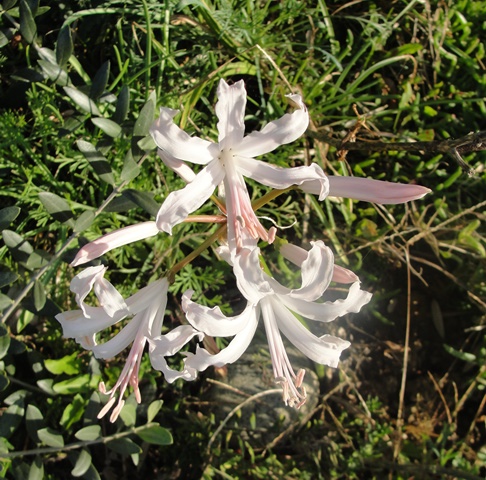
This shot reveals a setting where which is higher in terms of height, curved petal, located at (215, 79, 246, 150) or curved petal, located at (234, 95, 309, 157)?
curved petal, located at (215, 79, 246, 150)

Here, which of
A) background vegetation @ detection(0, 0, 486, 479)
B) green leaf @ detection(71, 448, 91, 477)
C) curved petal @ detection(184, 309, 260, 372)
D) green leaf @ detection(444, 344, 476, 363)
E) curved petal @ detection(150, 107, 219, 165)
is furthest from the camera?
green leaf @ detection(444, 344, 476, 363)

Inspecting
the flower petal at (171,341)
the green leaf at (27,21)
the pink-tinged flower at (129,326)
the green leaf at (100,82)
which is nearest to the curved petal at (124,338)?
the pink-tinged flower at (129,326)

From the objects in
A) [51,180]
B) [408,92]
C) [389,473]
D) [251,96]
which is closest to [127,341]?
[51,180]

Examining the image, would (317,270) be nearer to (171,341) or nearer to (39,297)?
(171,341)

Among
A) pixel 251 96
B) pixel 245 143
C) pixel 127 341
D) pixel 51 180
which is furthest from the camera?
pixel 251 96

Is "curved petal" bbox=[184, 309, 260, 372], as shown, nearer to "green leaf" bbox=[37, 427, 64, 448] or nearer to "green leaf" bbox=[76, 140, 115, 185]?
"green leaf" bbox=[76, 140, 115, 185]

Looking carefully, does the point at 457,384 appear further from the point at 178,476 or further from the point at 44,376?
the point at 44,376

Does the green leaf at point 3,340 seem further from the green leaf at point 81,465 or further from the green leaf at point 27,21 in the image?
the green leaf at point 27,21

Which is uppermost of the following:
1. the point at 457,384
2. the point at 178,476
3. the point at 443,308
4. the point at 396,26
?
the point at 396,26

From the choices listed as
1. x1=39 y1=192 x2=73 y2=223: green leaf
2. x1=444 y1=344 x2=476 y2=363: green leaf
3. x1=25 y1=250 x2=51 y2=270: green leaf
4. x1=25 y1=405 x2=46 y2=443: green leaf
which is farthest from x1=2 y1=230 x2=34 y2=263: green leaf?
x1=444 y1=344 x2=476 y2=363: green leaf
